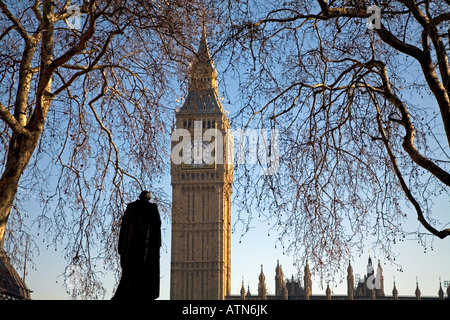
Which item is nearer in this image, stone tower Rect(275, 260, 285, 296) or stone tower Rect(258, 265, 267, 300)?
stone tower Rect(258, 265, 267, 300)

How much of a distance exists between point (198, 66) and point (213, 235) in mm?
68610

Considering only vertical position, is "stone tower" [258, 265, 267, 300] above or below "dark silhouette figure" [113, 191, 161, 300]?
above

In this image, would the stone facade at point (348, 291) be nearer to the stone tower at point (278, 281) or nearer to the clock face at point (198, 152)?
the stone tower at point (278, 281)

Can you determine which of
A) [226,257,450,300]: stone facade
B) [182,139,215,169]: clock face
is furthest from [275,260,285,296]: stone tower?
[182,139,215,169]: clock face

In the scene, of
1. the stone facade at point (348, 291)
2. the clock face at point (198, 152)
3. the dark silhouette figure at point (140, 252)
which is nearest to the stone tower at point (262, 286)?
the stone facade at point (348, 291)

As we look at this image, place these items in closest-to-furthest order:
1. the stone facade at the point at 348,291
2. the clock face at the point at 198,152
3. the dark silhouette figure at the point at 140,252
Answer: the dark silhouette figure at the point at 140,252 < the clock face at the point at 198,152 < the stone facade at the point at 348,291

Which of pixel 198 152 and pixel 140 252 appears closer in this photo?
pixel 140 252

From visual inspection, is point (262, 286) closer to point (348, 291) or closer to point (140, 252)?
point (348, 291)

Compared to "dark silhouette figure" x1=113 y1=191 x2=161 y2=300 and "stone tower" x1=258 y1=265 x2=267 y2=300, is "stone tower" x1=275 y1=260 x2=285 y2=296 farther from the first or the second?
"dark silhouette figure" x1=113 y1=191 x2=161 y2=300

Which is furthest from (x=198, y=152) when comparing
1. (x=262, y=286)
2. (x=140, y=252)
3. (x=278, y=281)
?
(x=140, y=252)

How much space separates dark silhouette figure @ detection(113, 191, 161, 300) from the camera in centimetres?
695

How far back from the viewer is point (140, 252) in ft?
23.1

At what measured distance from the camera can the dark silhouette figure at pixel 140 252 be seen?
6.95 meters
